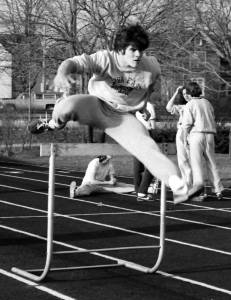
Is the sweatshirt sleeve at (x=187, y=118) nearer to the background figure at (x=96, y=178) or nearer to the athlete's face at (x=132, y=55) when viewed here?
the background figure at (x=96, y=178)

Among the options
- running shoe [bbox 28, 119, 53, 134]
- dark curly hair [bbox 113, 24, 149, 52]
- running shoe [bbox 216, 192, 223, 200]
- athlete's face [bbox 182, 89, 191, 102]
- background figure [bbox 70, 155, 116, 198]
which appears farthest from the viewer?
background figure [bbox 70, 155, 116, 198]

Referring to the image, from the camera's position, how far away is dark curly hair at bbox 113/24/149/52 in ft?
21.2

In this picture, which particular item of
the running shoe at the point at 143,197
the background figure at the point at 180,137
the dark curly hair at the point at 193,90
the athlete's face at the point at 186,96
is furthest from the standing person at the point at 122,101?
the running shoe at the point at 143,197

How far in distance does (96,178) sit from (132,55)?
7.30m

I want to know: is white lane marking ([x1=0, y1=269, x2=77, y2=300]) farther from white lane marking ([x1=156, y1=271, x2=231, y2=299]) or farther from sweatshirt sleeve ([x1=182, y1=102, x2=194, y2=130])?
sweatshirt sleeve ([x1=182, y1=102, x2=194, y2=130])

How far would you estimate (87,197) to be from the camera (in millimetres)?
13156

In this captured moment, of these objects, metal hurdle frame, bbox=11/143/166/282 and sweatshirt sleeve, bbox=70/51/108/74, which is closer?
sweatshirt sleeve, bbox=70/51/108/74

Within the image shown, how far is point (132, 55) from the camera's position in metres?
6.49

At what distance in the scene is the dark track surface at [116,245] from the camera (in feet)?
21.6

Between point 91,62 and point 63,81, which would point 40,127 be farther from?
point 63,81

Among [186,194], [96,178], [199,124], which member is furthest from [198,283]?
[96,178]

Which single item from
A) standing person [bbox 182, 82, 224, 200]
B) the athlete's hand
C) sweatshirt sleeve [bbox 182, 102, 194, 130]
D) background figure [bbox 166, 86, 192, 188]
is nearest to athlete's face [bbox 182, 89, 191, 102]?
standing person [bbox 182, 82, 224, 200]

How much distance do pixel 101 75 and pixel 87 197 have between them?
6.72 m

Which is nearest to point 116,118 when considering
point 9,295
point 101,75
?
point 101,75
